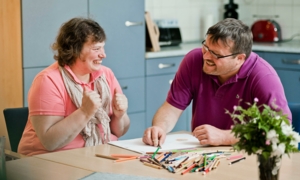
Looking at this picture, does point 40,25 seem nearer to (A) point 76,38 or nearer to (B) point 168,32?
(A) point 76,38

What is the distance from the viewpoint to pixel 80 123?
2488 mm

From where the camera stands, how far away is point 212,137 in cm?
237

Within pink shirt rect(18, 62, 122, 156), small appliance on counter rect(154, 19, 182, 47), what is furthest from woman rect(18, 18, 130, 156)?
small appliance on counter rect(154, 19, 182, 47)

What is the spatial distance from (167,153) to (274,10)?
346cm

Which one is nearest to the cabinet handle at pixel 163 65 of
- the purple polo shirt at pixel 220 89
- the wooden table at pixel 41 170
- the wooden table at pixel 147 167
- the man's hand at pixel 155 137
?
the purple polo shirt at pixel 220 89

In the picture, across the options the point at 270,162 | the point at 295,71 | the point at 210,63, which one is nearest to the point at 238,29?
the point at 210,63

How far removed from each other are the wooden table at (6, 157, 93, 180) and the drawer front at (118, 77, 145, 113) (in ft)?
7.23

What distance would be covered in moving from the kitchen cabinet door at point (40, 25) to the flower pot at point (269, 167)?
2.40 m

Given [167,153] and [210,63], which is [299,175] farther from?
[210,63]

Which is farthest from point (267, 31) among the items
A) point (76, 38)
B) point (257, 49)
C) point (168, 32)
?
point (76, 38)

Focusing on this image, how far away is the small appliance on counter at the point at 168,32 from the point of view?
4.77 m

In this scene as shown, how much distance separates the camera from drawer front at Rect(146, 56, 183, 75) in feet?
14.8

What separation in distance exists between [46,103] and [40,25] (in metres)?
1.37

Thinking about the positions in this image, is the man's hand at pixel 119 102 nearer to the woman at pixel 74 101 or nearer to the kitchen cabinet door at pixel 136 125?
the woman at pixel 74 101
